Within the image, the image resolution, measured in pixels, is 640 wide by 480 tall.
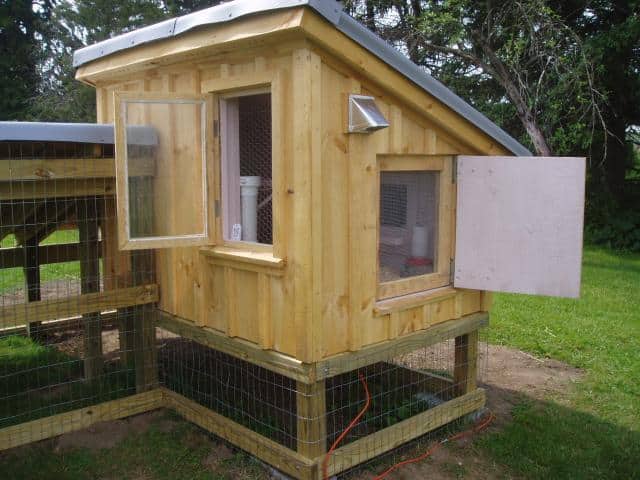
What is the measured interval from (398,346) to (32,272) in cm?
424

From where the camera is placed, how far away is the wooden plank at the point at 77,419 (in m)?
4.38

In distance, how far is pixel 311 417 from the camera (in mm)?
3863

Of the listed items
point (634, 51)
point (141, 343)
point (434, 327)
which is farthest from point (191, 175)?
point (634, 51)

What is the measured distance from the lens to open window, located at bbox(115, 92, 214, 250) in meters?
4.03

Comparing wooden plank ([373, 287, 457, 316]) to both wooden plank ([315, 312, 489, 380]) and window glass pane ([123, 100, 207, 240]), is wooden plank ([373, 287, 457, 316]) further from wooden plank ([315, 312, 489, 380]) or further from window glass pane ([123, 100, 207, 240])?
window glass pane ([123, 100, 207, 240])

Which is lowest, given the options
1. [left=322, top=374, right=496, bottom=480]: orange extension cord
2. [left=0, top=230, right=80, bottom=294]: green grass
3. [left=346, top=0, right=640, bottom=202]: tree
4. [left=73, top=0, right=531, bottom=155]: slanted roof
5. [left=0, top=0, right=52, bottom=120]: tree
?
[left=322, top=374, right=496, bottom=480]: orange extension cord

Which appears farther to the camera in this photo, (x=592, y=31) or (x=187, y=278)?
(x=592, y=31)

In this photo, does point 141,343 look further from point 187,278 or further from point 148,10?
point 148,10

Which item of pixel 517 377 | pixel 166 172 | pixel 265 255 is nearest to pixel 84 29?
pixel 166 172

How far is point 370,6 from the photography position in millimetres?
12172

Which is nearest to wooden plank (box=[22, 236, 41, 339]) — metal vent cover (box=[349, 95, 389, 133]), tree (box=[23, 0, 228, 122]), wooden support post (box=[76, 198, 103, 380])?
wooden support post (box=[76, 198, 103, 380])

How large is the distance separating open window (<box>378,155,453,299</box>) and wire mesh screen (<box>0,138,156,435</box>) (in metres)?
1.92

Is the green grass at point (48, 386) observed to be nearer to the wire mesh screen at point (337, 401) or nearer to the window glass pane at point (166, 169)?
the wire mesh screen at point (337, 401)

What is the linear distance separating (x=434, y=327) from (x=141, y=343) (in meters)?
2.33
